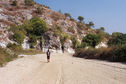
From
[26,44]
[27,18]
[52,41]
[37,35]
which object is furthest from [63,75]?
[27,18]

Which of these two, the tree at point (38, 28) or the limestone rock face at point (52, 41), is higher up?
the tree at point (38, 28)

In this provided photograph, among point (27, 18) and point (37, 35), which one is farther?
point (27, 18)

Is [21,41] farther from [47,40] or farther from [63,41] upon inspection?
[63,41]

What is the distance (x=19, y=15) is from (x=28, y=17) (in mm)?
5254

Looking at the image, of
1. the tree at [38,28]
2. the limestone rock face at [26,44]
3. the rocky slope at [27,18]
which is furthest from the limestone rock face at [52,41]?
the limestone rock face at [26,44]

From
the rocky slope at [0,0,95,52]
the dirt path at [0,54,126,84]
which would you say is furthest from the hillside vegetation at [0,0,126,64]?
the dirt path at [0,54,126,84]

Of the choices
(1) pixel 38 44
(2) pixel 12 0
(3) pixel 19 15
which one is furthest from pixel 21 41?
(2) pixel 12 0

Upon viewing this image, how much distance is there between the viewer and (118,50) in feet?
48.6

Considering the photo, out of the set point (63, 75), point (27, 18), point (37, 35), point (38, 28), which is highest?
point (27, 18)

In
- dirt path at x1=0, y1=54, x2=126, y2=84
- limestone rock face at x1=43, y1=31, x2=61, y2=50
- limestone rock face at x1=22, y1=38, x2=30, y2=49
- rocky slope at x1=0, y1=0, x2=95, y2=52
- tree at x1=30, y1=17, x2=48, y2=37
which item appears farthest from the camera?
tree at x1=30, y1=17, x2=48, y2=37

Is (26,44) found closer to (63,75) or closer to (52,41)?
(52,41)

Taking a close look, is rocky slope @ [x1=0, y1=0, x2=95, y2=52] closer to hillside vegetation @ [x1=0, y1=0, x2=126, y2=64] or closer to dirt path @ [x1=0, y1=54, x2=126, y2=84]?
hillside vegetation @ [x1=0, y1=0, x2=126, y2=64]

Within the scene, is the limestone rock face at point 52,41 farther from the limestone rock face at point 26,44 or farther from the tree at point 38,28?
the limestone rock face at point 26,44

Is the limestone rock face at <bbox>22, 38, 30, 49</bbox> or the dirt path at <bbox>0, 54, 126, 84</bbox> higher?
the limestone rock face at <bbox>22, 38, 30, 49</bbox>
